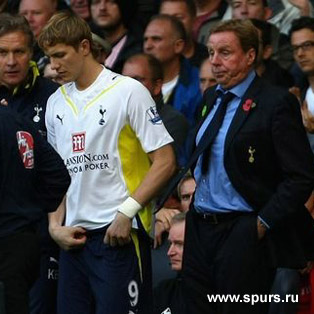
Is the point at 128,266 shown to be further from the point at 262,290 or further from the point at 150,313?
the point at 262,290

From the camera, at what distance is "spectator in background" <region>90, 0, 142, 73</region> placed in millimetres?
10773

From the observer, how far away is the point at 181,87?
33.0 ft

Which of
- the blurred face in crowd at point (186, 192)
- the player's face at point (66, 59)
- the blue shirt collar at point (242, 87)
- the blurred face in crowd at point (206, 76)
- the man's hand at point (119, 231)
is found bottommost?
the blurred face in crowd at point (186, 192)

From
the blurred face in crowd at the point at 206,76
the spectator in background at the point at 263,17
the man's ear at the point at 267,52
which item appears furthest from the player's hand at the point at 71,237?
the spectator in background at the point at 263,17

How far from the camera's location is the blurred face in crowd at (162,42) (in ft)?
33.9

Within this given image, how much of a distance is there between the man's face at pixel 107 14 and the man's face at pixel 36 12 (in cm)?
47

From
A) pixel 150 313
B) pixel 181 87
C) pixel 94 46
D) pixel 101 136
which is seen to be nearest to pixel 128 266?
pixel 150 313

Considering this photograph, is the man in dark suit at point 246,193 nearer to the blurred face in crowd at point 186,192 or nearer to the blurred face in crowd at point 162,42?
the blurred face in crowd at point 186,192

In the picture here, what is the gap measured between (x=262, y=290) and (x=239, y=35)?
1532mm

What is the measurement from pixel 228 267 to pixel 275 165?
2.16 ft

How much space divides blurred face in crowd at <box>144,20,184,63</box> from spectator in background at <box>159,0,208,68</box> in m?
0.30

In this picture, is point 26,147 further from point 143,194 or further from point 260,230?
point 260,230

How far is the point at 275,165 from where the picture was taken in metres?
6.88

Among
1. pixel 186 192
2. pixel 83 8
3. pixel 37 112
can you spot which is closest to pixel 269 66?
pixel 186 192
